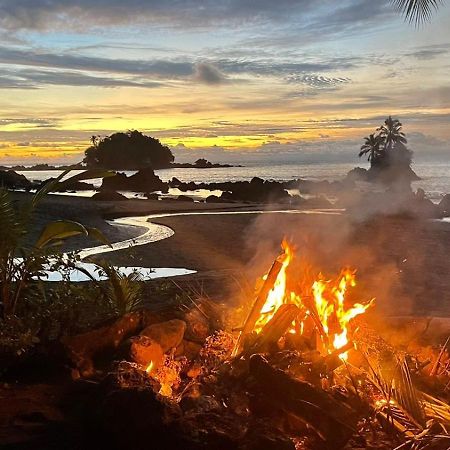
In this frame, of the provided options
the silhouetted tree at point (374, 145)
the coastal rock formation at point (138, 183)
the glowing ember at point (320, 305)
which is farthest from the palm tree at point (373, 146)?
the glowing ember at point (320, 305)

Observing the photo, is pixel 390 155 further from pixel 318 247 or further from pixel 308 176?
pixel 318 247

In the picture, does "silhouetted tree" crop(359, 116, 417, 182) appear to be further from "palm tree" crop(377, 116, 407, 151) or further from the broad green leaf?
the broad green leaf

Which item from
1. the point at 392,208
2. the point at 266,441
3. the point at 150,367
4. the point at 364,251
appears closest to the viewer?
the point at 266,441

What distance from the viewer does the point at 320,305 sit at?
5762 millimetres

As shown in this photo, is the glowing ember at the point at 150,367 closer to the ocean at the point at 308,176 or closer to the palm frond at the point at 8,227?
the palm frond at the point at 8,227

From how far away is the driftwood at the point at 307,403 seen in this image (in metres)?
4.52

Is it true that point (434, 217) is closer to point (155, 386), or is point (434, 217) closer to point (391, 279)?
point (391, 279)

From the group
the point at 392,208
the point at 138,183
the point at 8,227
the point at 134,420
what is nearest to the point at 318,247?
the point at 8,227

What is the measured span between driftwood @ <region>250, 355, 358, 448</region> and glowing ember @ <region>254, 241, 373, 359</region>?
84 cm

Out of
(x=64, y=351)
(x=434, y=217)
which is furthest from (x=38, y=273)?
(x=434, y=217)

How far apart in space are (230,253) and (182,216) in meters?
10.3

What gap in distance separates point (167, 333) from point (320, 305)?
57.7 inches

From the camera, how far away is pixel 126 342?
556 cm

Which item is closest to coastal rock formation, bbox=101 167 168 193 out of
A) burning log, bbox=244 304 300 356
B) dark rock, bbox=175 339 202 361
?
dark rock, bbox=175 339 202 361
